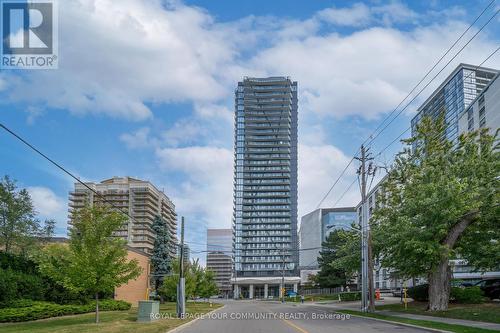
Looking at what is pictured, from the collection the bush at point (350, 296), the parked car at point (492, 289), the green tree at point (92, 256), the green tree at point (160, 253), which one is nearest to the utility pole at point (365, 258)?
the parked car at point (492, 289)

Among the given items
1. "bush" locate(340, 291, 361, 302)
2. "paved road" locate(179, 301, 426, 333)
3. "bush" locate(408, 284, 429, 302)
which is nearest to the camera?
"paved road" locate(179, 301, 426, 333)

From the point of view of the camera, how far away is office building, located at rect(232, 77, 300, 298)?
171000 mm

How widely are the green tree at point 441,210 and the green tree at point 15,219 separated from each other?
107 feet

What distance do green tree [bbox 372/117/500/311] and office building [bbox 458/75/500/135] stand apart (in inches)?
2572

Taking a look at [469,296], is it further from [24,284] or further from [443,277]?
[24,284]

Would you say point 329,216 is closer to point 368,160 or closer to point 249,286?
point 249,286

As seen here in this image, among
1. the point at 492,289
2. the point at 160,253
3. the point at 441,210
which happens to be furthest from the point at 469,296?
the point at 160,253

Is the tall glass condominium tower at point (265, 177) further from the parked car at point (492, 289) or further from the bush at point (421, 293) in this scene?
the parked car at point (492, 289)

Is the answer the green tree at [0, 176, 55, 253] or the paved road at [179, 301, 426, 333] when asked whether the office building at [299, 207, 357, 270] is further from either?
the paved road at [179, 301, 426, 333]

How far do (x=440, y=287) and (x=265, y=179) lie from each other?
151m

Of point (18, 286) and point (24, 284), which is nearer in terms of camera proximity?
point (18, 286)

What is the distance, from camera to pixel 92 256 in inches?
987

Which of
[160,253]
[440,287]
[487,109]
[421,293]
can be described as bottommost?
[421,293]

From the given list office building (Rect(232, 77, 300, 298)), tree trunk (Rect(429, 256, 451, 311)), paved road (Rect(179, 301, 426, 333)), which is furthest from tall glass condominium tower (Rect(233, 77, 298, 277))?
paved road (Rect(179, 301, 426, 333))
